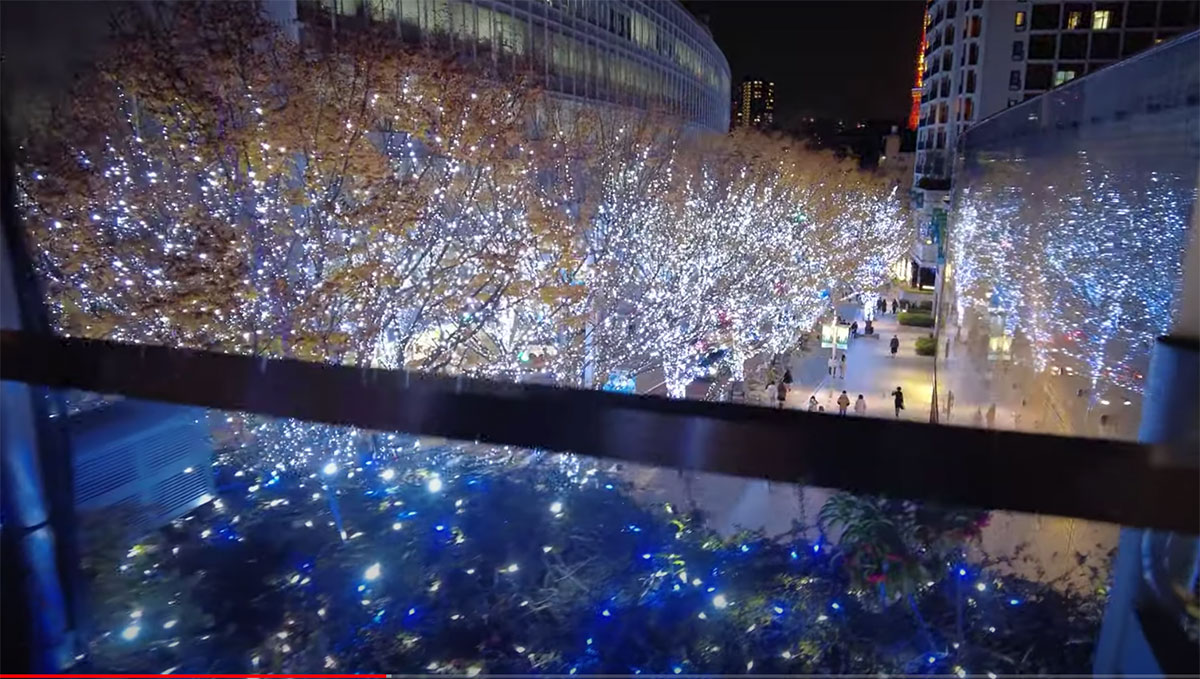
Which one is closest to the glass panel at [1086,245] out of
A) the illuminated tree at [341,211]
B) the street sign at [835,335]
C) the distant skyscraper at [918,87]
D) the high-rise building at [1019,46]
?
the illuminated tree at [341,211]

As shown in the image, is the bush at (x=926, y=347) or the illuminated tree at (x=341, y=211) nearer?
the illuminated tree at (x=341, y=211)

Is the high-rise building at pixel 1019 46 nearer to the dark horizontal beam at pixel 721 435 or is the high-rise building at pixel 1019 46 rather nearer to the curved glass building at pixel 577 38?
the curved glass building at pixel 577 38

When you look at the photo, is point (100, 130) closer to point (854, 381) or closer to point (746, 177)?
point (746, 177)

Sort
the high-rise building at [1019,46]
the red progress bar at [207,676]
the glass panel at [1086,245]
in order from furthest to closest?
the high-rise building at [1019,46]
the glass panel at [1086,245]
the red progress bar at [207,676]

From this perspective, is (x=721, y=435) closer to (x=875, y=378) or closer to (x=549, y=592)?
(x=549, y=592)

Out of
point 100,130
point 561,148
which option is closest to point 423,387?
point 100,130

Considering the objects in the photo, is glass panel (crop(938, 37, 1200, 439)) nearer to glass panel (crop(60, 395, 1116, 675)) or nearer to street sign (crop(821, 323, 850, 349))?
glass panel (crop(60, 395, 1116, 675))

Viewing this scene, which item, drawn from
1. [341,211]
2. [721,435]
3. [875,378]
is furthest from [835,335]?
[721,435]

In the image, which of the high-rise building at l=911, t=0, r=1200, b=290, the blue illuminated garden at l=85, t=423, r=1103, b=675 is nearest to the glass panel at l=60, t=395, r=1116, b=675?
the blue illuminated garden at l=85, t=423, r=1103, b=675
